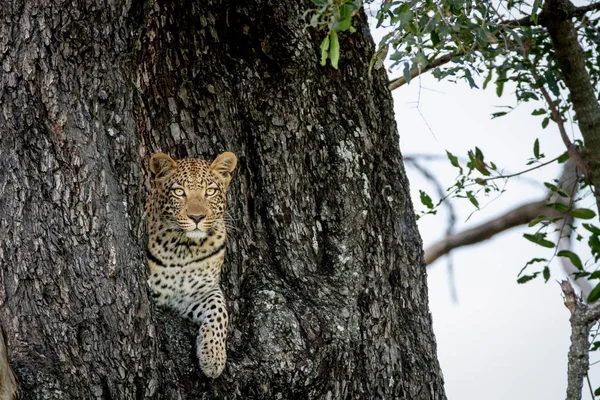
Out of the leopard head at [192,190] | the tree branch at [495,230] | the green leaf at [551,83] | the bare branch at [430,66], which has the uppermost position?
the bare branch at [430,66]

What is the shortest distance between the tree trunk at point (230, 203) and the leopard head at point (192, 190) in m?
0.13

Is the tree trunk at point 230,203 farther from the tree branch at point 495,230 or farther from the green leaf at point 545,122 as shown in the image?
the tree branch at point 495,230

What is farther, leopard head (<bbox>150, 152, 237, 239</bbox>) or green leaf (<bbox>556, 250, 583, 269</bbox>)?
green leaf (<bbox>556, 250, 583, 269</bbox>)

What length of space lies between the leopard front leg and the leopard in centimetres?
1

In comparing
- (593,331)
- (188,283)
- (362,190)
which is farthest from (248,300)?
(593,331)

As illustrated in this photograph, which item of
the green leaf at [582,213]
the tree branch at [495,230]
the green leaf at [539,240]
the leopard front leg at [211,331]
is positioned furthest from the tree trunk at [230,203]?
the tree branch at [495,230]

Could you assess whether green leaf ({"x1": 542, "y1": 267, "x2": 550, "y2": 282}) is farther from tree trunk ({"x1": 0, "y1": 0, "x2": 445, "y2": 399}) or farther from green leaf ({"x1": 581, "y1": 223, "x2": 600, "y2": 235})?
tree trunk ({"x1": 0, "y1": 0, "x2": 445, "y2": 399})

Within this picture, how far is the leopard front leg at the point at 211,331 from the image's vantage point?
4.25 m

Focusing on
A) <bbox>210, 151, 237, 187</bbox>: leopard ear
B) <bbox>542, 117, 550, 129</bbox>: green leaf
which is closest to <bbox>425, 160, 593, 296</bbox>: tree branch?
<bbox>542, 117, 550, 129</bbox>: green leaf

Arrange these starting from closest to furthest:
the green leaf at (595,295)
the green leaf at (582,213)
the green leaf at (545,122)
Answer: the green leaf at (595,295)
the green leaf at (582,213)
the green leaf at (545,122)

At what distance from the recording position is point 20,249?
12.2 ft

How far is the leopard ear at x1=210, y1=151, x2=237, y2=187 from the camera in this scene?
463 cm

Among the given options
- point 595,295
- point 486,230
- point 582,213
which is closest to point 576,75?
point 582,213

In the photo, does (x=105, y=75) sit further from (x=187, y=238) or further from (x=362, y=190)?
(x=362, y=190)
